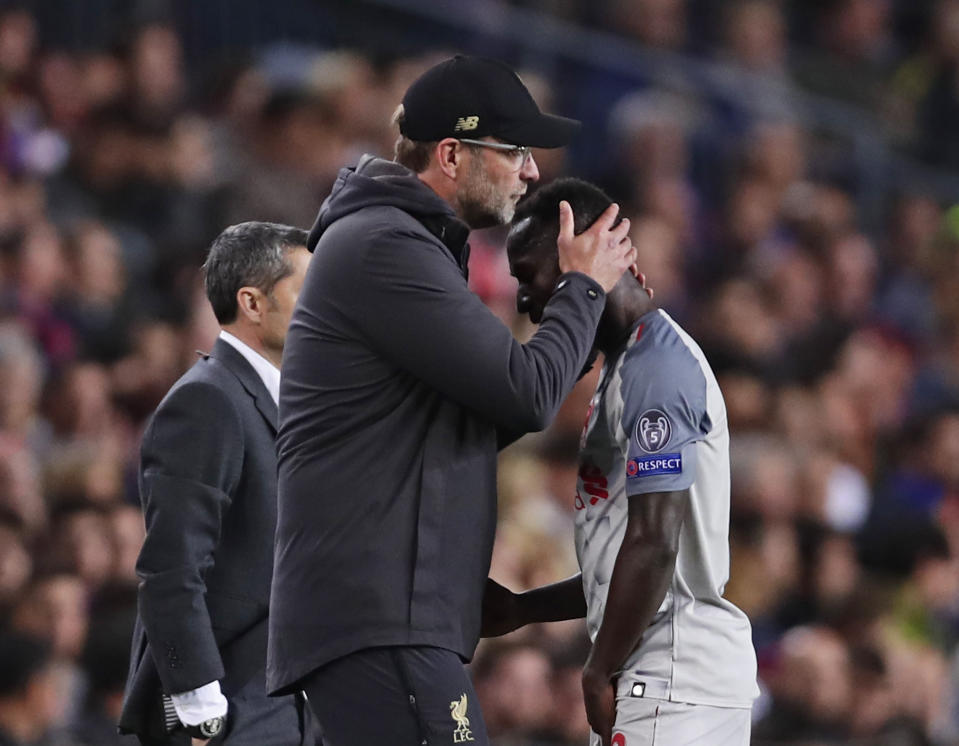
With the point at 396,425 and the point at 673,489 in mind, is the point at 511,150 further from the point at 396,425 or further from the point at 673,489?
the point at 673,489

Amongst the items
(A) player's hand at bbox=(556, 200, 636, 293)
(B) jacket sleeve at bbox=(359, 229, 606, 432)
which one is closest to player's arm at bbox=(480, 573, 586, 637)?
(B) jacket sleeve at bbox=(359, 229, 606, 432)

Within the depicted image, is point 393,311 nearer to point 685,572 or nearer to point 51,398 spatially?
point 685,572

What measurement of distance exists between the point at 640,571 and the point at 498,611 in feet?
1.68

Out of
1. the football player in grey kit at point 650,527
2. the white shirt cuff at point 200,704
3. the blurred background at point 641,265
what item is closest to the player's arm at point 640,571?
the football player in grey kit at point 650,527

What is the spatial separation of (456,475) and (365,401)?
22cm

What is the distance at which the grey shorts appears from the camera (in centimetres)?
310

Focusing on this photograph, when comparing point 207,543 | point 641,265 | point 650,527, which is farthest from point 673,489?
point 641,265

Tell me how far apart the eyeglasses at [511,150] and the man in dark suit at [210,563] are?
899 millimetres

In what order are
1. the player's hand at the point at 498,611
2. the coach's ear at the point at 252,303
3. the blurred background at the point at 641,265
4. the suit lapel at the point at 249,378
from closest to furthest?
the player's hand at the point at 498,611, the suit lapel at the point at 249,378, the coach's ear at the point at 252,303, the blurred background at the point at 641,265

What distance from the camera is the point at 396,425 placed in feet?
9.87

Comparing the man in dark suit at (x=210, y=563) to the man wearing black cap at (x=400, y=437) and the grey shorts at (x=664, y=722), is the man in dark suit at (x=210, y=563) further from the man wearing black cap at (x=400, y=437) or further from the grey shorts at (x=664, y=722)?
the grey shorts at (x=664, y=722)

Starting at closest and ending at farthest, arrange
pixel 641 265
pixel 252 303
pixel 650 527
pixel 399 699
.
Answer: pixel 399 699
pixel 650 527
pixel 252 303
pixel 641 265

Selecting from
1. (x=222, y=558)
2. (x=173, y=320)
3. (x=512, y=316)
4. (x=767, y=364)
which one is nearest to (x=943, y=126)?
(x=767, y=364)

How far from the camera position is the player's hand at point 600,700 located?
3.13 m
